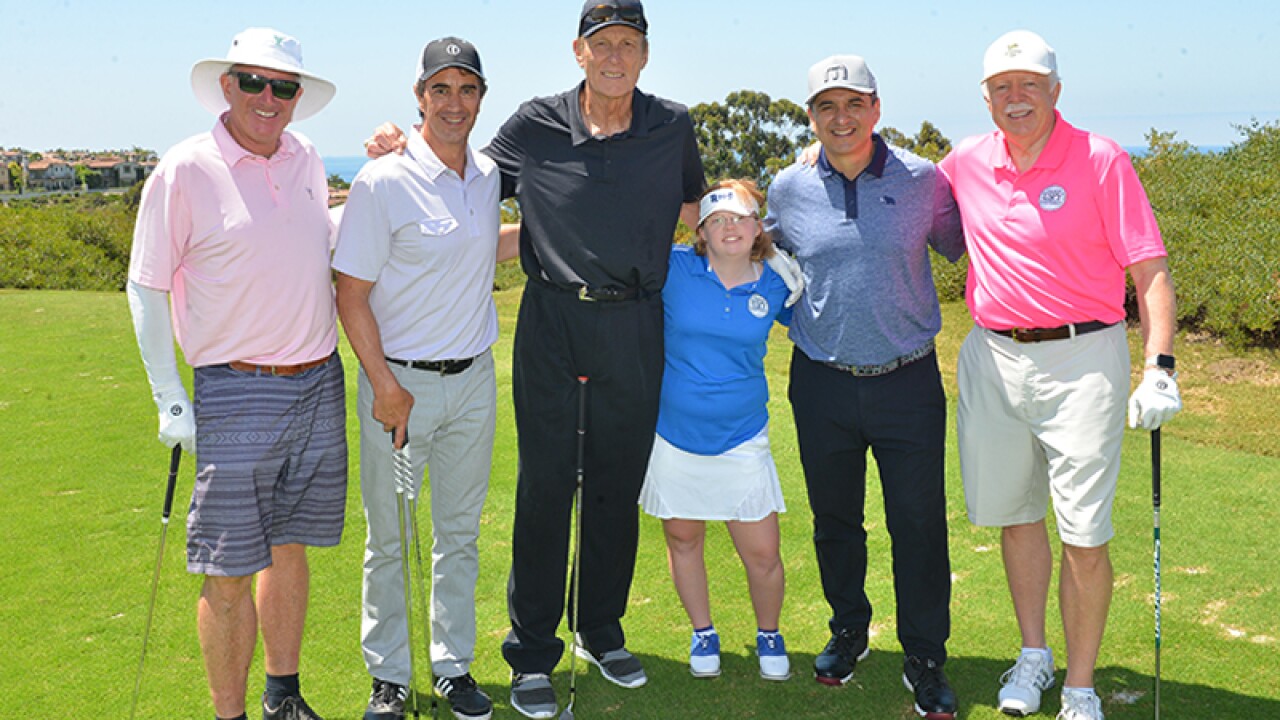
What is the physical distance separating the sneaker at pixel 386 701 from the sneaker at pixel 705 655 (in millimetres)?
1010

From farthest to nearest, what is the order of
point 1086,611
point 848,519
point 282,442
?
→ point 848,519 → point 1086,611 → point 282,442

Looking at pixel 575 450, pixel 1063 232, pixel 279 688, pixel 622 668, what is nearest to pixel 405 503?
pixel 575 450

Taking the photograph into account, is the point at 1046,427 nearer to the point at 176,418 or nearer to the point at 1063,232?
the point at 1063,232

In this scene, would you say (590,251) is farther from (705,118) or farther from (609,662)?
(705,118)

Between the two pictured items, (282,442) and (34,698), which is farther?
(34,698)

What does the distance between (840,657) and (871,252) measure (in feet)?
4.72

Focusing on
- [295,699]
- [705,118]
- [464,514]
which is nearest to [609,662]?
[464,514]

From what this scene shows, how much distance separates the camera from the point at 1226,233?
11.5 m

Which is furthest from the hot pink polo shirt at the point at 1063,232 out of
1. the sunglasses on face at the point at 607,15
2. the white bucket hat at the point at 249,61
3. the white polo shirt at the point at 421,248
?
the white bucket hat at the point at 249,61

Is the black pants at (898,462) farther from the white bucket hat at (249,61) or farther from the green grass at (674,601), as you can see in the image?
the white bucket hat at (249,61)

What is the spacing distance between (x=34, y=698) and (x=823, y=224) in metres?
3.09

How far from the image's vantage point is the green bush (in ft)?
32.3

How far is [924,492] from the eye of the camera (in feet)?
12.6

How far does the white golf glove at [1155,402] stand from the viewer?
338 cm
